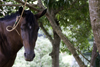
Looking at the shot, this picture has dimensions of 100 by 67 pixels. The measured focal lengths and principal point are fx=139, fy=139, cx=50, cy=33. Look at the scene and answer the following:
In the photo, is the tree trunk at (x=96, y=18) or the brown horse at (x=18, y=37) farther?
the brown horse at (x=18, y=37)

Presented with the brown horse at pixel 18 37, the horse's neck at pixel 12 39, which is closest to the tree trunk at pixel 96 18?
the brown horse at pixel 18 37

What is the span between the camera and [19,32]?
2004 mm

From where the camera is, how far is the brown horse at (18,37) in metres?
1.82

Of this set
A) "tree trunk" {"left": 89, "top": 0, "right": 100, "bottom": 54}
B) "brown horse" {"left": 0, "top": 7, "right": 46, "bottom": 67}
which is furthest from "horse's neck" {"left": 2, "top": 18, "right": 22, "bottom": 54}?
"tree trunk" {"left": 89, "top": 0, "right": 100, "bottom": 54}

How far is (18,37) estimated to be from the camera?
6.70 ft

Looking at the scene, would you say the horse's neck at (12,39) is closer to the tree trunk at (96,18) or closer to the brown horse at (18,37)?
the brown horse at (18,37)

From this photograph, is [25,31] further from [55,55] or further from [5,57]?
[55,55]

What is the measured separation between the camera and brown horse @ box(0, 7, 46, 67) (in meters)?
1.82

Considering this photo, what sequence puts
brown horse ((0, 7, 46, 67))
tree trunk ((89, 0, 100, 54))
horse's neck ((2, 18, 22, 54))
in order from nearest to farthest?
1. tree trunk ((89, 0, 100, 54))
2. brown horse ((0, 7, 46, 67))
3. horse's neck ((2, 18, 22, 54))

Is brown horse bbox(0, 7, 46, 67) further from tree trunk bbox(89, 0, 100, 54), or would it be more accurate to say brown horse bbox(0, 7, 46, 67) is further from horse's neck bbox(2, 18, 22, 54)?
tree trunk bbox(89, 0, 100, 54)

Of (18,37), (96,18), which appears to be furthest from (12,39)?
(96,18)

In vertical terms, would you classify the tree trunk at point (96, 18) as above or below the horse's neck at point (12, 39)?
above

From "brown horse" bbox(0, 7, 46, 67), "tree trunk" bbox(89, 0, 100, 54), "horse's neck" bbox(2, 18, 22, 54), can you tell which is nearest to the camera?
"tree trunk" bbox(89, 0, 100, 54)

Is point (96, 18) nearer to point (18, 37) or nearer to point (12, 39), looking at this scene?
point (18, 37)
